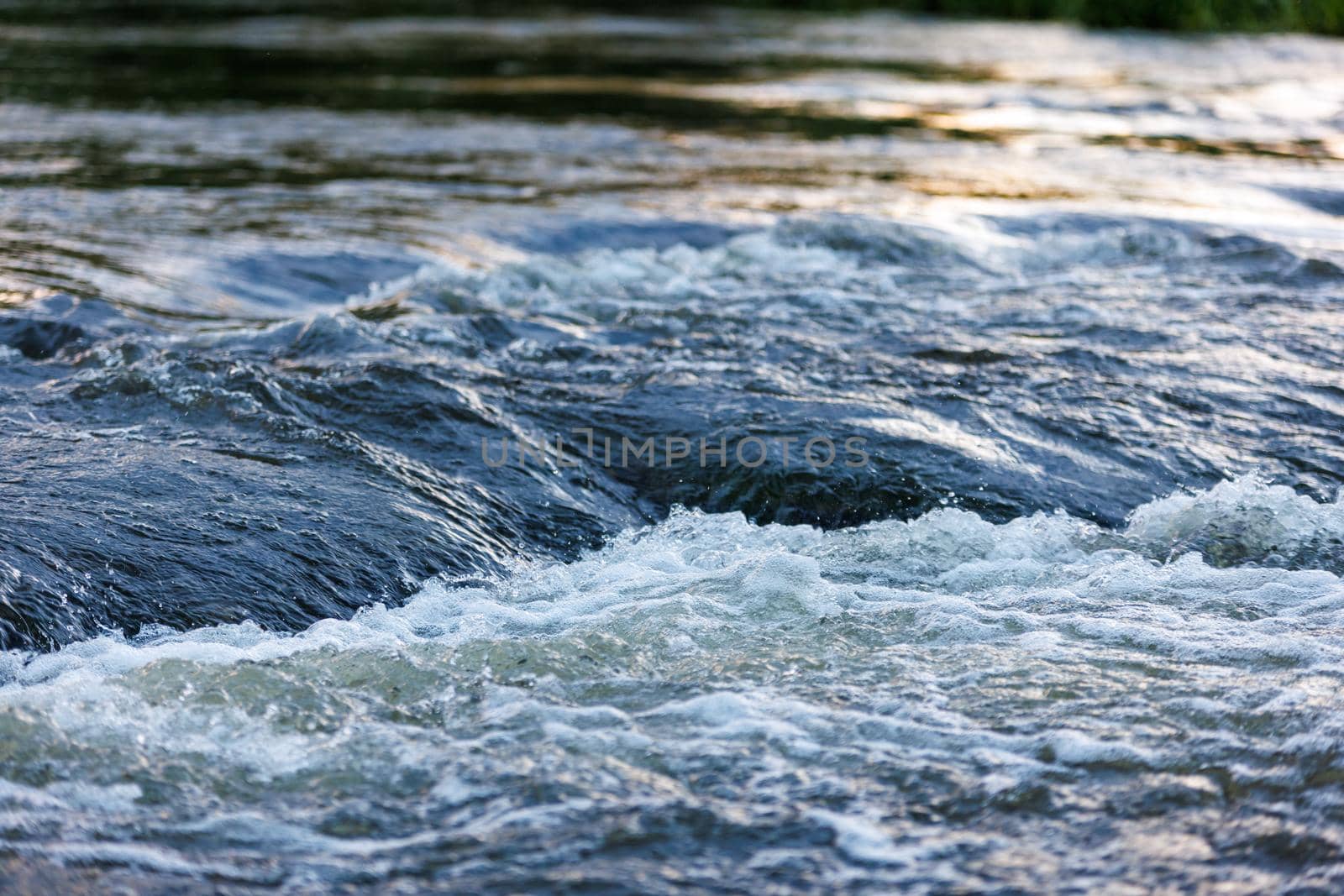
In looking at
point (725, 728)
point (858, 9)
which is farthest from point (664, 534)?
point (858, 9)

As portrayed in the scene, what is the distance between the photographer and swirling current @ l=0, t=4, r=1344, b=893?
2.69m

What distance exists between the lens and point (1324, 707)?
308 centimetres

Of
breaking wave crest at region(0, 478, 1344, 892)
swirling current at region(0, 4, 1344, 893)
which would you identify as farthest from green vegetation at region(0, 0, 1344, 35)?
breaking wave crest at region(0, 478, 1344, 892)

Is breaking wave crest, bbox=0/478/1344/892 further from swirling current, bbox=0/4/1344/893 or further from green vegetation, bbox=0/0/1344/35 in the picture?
green vegetation, bbox=0/0/1344/35

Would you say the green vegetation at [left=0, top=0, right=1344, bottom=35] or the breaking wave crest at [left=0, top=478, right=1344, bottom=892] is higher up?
the green vegetation at [left=0, top=0, right=1344, bottom=35]

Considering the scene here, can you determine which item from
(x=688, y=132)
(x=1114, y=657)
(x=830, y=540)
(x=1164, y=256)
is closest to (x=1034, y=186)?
(x=1164, y=256)

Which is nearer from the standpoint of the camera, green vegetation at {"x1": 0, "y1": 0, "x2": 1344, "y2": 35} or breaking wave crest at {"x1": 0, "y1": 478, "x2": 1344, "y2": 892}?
breaking wave crest at {"x1": 0, "y1": 478, "x2": 1344, "y2": 892}

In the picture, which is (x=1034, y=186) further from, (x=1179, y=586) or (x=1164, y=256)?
(x=1179, y=586)

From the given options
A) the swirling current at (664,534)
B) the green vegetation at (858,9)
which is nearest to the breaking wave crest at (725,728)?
the swirling current at (664,534)

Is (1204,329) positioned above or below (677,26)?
below

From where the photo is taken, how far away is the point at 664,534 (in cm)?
431

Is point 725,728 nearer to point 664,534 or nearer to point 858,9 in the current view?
point 664,534

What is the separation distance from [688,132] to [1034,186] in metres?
3.17

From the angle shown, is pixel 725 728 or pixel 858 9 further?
pixel 858 9
